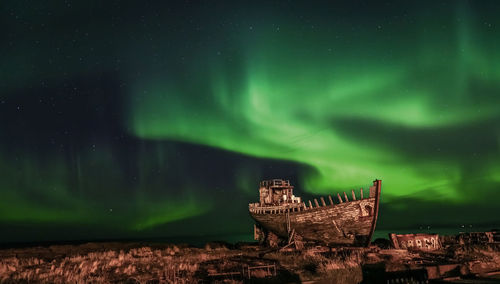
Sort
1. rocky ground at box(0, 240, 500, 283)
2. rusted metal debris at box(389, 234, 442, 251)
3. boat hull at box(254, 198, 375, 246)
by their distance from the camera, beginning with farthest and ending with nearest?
boat hull at box(254, 198, 375, 246), rusted metal debris at box(389, 234, 442, 251), rocky ground at box(0, 240, 500, 283)

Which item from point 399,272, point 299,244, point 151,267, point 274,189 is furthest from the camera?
point 274,189

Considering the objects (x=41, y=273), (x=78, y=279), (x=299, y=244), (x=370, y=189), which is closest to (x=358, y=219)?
(x=370, y=189)

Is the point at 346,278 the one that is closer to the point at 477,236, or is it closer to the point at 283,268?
the point at 283,268

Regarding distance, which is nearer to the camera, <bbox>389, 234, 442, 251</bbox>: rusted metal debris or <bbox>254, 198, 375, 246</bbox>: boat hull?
<bbox>389, 234, 442, 251</bbox>: rusted metal debris

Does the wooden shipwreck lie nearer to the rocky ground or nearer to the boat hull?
the boat hull

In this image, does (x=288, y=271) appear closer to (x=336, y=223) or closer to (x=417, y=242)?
(x=336, y=223)

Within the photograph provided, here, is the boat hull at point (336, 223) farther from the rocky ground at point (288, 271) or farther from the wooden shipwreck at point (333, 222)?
the rocky ground at point (288, 271)

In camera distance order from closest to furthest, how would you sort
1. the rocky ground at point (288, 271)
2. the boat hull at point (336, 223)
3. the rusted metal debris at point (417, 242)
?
the rocky ground at point (288, 271), the rusted metal debris at point (417, 242), the boat hull at point (336, 223)

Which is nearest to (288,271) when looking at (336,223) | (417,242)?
(336,223)

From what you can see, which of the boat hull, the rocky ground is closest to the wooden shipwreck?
the boat hull

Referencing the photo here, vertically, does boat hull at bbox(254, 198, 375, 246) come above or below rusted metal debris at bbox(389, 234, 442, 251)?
above

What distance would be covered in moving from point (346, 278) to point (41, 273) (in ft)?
55.2

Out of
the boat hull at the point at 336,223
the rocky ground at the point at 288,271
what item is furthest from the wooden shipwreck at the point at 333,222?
the rocky ground at the point at 288,271

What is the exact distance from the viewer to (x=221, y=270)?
750 inches
